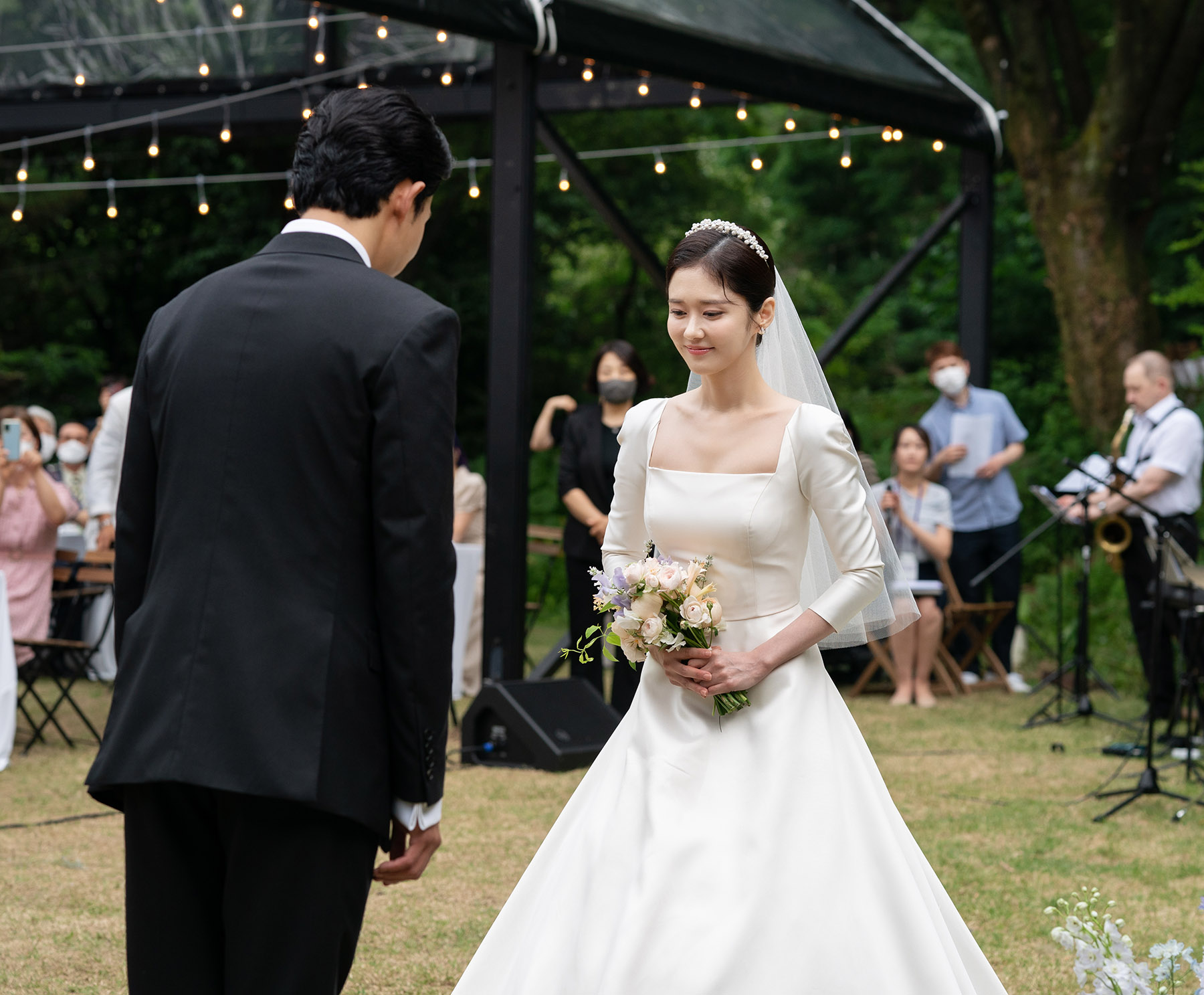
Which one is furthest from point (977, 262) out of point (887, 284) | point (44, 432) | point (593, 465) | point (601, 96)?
point (44, 432)

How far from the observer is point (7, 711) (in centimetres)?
661

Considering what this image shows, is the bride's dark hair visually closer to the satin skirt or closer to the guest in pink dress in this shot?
the satin skirt

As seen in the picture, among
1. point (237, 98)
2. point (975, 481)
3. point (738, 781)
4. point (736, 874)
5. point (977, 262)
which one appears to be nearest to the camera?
point (736, 874)

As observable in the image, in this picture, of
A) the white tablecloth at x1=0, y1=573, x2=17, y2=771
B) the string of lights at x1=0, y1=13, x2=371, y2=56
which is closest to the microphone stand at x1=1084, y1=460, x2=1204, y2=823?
the white tablecloth at x1=0, y1=573, x2=17, y2=771

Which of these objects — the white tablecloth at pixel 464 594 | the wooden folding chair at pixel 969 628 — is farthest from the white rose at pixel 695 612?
the wooden folding chair at pixel 969 628

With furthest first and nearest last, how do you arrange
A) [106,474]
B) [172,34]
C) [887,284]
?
1. [172,34]
2. [887,284]
3. [106,474]

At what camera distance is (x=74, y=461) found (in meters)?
11.0

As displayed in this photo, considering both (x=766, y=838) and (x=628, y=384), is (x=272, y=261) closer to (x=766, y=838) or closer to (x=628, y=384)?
(x=766, y=838)

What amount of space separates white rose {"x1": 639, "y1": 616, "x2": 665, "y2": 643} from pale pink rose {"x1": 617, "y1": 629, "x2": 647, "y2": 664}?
5 centimetres

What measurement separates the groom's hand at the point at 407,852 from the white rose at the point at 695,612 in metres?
0.83

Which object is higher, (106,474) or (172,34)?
(172,34)

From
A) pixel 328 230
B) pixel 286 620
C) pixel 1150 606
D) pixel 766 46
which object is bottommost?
pixel 1150 606

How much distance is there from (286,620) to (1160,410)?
6.84m

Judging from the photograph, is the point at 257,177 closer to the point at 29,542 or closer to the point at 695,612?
the point at 29,542
